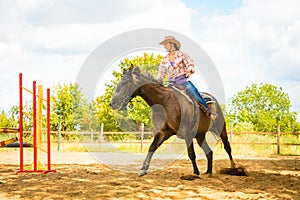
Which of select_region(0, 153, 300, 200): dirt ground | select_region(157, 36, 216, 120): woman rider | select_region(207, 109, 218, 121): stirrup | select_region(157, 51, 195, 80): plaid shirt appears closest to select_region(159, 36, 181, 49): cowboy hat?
select_region(157, 36, 216, 120): woman rider

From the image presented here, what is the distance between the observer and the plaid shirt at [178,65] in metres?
7.25

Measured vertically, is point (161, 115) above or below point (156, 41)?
below

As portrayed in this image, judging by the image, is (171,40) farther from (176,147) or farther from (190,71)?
(176,147)

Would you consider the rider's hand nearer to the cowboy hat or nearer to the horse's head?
the cowboy hat

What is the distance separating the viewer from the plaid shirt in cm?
725

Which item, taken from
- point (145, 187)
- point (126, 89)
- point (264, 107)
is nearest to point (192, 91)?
point (126, 89)

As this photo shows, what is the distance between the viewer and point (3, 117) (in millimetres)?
27688

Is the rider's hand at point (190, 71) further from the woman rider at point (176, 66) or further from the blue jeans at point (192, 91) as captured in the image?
the blue jeans at point (192, 91)

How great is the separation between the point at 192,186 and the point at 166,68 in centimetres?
229

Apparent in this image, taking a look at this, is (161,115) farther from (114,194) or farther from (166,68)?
(114,194)

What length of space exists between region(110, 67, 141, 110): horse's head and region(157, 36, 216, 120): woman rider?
55 centimetres

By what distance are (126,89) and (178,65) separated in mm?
1105

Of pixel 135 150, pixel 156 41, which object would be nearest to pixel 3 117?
pixel 135 150

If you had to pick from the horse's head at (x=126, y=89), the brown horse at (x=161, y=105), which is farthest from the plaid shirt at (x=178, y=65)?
the horse's head at (x=126, y=89)
